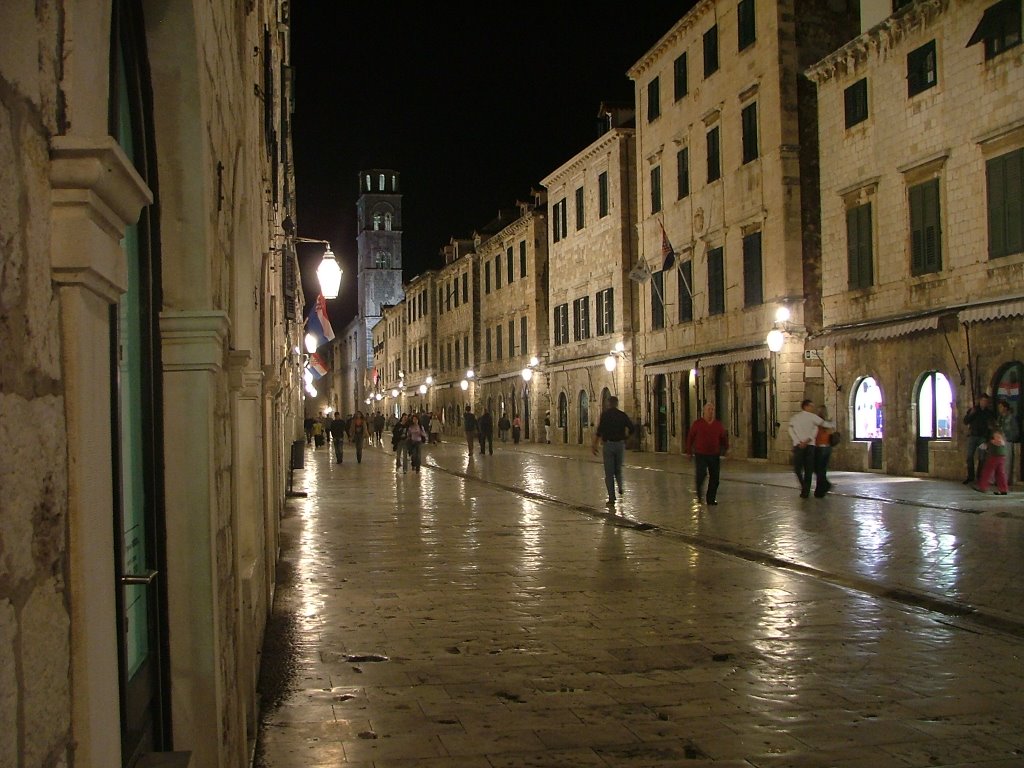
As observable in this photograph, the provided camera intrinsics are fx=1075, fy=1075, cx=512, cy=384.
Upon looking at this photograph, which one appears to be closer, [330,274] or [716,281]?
[330,274]

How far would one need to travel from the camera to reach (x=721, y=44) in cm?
3156

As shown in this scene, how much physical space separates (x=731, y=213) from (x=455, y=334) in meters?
36.7

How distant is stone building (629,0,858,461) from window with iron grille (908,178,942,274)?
16.2 feet

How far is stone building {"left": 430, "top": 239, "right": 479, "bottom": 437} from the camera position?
61.7 meters

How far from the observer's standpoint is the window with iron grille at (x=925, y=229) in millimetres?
22156

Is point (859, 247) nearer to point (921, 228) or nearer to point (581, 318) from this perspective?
point (921, 228)

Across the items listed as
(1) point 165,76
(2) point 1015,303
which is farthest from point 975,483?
(1) point 165,76

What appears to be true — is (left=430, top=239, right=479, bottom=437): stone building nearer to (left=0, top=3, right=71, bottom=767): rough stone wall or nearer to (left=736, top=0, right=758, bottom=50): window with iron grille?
(left=736, top=0, right=758, bottom=50): window with iron grille

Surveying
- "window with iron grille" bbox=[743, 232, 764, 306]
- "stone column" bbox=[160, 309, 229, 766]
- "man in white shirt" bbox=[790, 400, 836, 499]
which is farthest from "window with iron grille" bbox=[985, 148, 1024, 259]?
"stone column" bbox=[160, 309, 229, 766]

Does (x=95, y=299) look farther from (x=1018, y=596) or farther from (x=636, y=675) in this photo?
(x=1018, y=596)

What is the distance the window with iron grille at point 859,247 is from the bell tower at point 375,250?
261ft

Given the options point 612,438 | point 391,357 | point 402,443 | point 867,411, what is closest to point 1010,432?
point 867,411

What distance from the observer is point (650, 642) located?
756 cm

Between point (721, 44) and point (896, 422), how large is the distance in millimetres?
13632
